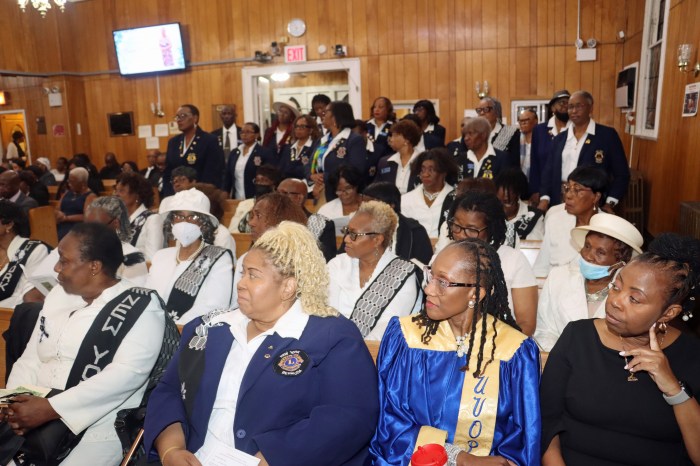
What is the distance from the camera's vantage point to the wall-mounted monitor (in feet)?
41.2

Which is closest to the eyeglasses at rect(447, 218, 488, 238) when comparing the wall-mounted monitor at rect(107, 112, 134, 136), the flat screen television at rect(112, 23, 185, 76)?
the flat screen television at rect(112, 23, 185, 76)

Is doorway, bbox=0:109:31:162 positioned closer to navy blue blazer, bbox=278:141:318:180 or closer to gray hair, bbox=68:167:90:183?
gray hair, bbox=68:167:90:183

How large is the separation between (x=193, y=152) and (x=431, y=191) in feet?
9.93

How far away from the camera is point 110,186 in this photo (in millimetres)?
9375

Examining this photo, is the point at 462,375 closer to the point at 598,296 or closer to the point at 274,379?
the point at 274,379

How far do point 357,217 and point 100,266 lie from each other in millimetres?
1412

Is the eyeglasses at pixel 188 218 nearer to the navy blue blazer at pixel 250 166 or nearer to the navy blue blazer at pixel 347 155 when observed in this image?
the navy blue blazer at pixel 347 155

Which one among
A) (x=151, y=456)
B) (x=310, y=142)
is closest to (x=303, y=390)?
(x=151, y=456)

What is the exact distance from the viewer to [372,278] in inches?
126

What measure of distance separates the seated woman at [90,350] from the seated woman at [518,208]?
3.04 m

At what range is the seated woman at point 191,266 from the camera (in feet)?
11.0

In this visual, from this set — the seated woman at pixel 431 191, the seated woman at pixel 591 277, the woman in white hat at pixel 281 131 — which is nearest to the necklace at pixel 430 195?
the seated woman at pixel 431 191

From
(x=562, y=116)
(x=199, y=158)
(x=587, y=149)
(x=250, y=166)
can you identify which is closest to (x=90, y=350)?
(x=199, y=158)

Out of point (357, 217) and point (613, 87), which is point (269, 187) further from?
point (613, 87)
